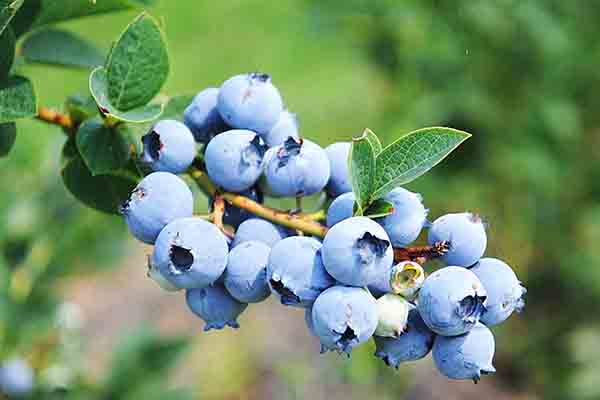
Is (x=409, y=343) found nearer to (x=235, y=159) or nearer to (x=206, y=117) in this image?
(x=235, y=159)

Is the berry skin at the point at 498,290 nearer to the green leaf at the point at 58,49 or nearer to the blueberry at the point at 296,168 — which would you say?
the blueberry at the point at 296,168

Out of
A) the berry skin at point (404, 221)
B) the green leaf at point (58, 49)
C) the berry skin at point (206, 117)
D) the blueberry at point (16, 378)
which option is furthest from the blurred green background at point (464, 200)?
the berry skin at point (404, 221)

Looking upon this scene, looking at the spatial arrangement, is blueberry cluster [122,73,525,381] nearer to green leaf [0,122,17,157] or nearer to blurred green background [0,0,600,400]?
green leaf [0,122,17,157]

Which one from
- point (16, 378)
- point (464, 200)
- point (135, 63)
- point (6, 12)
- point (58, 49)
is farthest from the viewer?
point (464, 200)

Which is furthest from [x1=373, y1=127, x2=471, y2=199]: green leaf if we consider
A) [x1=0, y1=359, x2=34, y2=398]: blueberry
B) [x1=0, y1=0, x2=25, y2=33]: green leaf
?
[x1=0, y1=359, x2=34, y2=398]: blueberry

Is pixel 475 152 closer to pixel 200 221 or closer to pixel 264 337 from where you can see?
pixel 264 337

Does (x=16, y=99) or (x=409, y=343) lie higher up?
(x=16, y=99)

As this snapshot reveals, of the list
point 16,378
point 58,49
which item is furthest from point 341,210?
point 16,378
